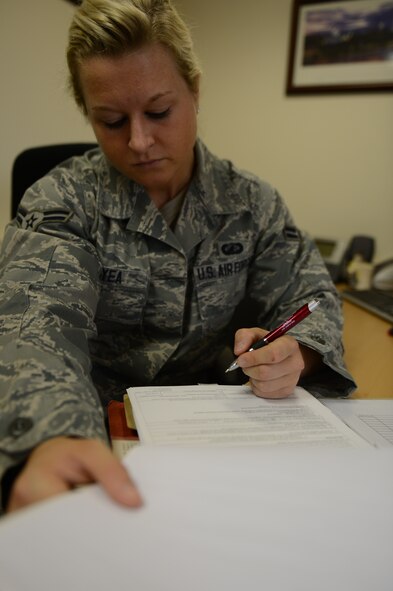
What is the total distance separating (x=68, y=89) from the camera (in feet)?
2.64

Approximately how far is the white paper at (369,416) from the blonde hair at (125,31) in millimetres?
568

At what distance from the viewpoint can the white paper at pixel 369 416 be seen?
549 mm

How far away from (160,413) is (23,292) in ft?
0.82

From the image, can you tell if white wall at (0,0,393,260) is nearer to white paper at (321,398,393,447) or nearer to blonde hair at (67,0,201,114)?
blonde hair at (67,0,201,114)

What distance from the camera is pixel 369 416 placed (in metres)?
0.61

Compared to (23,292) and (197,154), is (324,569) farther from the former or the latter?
(197,154)

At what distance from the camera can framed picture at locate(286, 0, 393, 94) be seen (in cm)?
146

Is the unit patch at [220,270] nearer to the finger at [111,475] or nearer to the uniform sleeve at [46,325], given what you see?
→ the uniform sleeve at [46,325]

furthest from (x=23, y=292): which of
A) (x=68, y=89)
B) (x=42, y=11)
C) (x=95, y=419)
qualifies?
(x=42, y=11)

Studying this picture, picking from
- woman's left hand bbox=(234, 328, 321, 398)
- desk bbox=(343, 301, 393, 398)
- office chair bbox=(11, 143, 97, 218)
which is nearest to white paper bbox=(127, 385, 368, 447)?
woman's left hand bbox=(234, 328, 321, 398)

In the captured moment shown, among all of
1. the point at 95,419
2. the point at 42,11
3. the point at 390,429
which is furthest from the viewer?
the point at 42,11

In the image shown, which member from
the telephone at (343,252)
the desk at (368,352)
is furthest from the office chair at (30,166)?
the telephone at (343,252)

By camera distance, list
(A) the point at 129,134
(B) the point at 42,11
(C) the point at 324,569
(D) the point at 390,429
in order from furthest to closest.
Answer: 1. (B) the point at 42,11
2. (A) the point at 129,134
3. (D) the point at 390,429
4. (C) the point at 324,569

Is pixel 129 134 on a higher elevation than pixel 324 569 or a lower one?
higher
